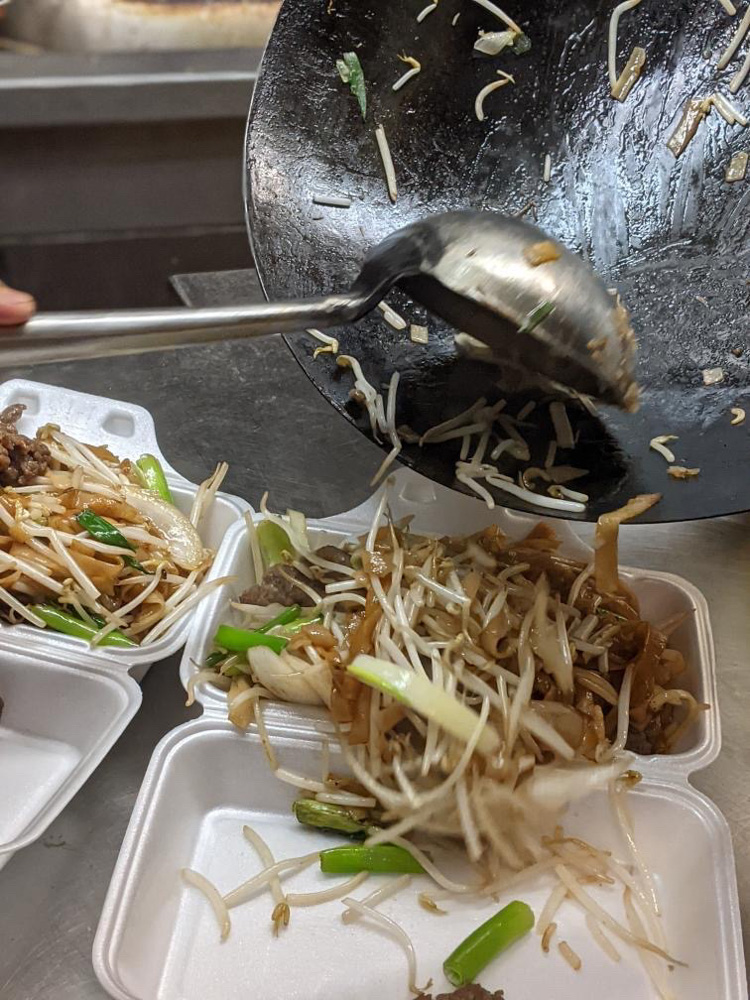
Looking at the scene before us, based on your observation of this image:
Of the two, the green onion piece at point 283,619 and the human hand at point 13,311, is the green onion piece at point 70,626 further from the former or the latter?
the human hand at point 13,311

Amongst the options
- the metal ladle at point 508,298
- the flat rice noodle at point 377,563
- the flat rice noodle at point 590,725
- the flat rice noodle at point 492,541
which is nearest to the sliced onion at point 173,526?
the flat rice noodle at point 377,563

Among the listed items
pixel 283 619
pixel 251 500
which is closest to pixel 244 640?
pixel 283 619

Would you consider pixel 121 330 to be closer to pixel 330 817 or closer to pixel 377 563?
pixel 377 563

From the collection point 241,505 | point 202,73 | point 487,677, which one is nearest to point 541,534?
point 487,677

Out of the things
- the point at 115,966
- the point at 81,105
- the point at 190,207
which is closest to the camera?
the point at 115,966

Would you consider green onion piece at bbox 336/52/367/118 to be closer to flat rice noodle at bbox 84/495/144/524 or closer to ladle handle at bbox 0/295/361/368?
ladle handle at bbox 0/295/361/368

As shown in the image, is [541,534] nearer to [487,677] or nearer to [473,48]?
[487,677]

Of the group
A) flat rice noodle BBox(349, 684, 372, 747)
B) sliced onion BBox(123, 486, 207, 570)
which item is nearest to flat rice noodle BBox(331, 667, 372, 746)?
flat rice noodle BBox(349, 684, 372, 747)
